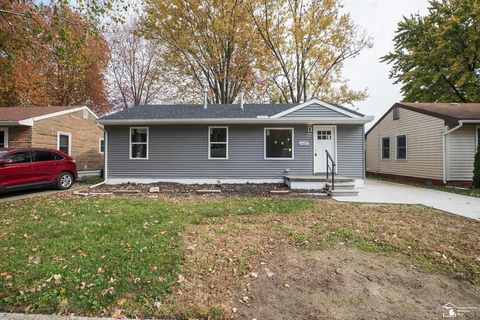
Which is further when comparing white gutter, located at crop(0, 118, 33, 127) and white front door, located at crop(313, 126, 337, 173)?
white gutter, located at crop(0, 118, 33, 127)

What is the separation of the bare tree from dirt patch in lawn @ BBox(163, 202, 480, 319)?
899 inches

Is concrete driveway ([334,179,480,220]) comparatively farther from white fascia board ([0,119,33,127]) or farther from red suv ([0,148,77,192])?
white fascia board ([0,119,33,127])

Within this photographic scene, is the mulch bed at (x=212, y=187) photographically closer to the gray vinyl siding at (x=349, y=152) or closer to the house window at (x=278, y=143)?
the house window at (x=278, y=143)

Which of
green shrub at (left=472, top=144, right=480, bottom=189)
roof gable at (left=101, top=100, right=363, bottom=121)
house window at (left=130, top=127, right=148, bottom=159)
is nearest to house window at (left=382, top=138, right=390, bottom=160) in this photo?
green shrub at (left=472, top=144, right=480, bottom=189)

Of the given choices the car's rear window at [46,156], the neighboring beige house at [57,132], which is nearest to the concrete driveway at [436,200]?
the car's rear window at [46,156]

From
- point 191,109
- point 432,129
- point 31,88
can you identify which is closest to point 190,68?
point 191,109

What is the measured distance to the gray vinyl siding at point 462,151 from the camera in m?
11.3

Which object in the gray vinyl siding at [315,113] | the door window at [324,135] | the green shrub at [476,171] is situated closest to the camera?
the green shrub at [476,171]

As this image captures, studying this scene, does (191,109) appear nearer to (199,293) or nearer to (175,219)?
(175,219)

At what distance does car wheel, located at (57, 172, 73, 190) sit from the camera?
32.9 feet

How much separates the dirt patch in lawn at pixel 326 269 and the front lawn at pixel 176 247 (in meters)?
0.02

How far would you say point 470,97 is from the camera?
19750 mm

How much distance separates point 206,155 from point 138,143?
10.3 feet

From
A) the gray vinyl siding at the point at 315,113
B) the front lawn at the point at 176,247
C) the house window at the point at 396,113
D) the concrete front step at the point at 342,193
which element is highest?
the house window at the point at 396,113
